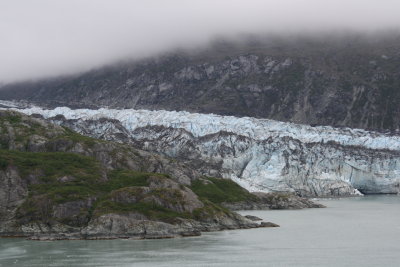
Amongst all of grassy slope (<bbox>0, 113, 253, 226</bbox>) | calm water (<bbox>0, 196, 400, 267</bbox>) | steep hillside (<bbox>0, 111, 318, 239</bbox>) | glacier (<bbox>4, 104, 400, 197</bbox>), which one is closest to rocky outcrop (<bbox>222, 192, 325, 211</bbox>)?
glacier (<bbox>4, 104, 400, 197</bbox>)

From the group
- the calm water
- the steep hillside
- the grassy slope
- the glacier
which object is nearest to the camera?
the calm water

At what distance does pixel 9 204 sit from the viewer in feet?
299

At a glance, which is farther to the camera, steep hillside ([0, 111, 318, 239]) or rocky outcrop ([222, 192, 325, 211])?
rocky outcrop ([222, 192, 325, 211])

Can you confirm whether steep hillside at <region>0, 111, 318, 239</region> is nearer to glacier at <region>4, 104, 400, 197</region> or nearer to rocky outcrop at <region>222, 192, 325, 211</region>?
rocky outcrop at <region>222, 192, 325, 211</region>

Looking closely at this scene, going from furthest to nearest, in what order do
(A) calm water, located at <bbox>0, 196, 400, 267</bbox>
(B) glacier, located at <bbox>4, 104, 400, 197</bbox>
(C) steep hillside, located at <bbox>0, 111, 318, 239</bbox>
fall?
(B) glacier, located at <bbox>4, 104, 400, 197</bbox>
(C) steep hillside, located at <bbox>0, 111, 318, 239</bbox>
(A) calm water, located at <bbox>0, 196, 400, 267</bbox>

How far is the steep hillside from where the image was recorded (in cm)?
8462

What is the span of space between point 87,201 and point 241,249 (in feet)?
93.1

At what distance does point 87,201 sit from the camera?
9019 cm

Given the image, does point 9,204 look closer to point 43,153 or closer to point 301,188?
point 43,153

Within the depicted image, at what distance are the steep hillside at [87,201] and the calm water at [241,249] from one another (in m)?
4.05

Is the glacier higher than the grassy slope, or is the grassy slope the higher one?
the grassy slope

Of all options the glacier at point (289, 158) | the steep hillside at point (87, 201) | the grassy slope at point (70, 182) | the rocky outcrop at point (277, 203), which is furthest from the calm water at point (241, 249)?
the glacier at point (289, 158)

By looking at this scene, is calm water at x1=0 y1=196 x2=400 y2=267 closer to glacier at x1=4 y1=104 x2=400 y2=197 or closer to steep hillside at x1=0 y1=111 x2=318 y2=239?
steep hillside at x1=0 y1=111 x2=318 y2=239

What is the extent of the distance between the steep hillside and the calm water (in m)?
4.05
